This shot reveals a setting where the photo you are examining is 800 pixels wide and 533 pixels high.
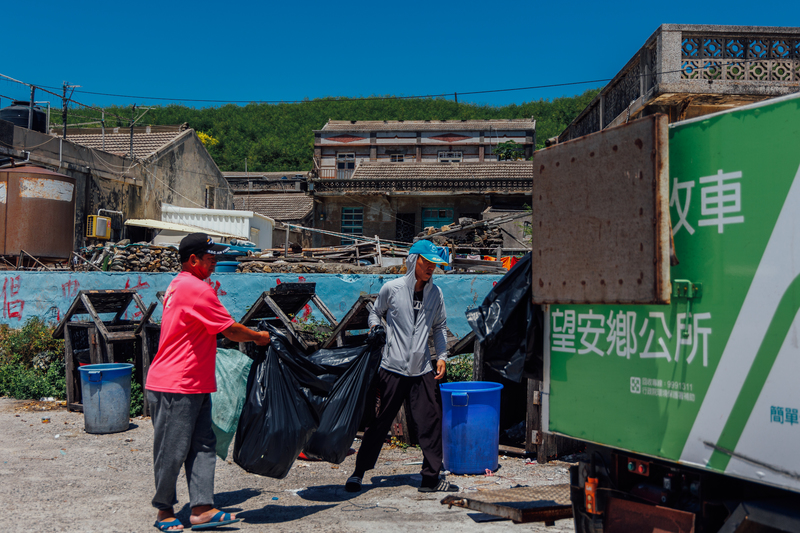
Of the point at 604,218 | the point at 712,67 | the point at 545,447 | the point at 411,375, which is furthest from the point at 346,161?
the point at 604,218

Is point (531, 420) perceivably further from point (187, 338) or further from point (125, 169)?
point (125, 169)

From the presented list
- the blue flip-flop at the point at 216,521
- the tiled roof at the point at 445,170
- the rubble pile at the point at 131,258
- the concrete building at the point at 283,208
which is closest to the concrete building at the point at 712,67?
the blue flip-flop at the point at 216,521

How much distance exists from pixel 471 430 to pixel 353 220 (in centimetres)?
2262

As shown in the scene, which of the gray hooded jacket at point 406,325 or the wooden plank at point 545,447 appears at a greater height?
the gray hooded jacket at point 406,325

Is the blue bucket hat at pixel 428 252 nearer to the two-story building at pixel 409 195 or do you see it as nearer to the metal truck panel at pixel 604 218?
the metal truck panel at pixel 604 218

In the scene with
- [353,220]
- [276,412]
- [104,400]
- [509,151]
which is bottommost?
[104,400]

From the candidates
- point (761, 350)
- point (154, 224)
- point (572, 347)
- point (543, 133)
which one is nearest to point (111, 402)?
point (572, 347)

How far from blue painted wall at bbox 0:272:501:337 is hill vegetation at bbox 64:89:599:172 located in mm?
57158

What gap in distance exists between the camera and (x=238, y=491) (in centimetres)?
483

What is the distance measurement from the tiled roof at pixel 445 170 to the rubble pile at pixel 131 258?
38.4ft

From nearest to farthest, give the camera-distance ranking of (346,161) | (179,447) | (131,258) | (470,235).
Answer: (179,447)
(131,258)
(470,235)
(346,161)

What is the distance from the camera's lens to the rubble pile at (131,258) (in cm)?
1642

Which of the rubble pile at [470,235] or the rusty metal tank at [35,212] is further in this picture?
the rubble pile at [470,235]

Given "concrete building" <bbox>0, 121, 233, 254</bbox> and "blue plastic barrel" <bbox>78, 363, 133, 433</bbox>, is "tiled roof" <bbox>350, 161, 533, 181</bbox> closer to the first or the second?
"concrete building" <bbox>0, 121, 233, 254</bbox>
